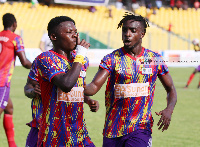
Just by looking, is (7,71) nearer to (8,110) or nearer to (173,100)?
(8,110)

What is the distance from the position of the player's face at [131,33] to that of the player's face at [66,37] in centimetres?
90

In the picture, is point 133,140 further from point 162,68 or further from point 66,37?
point 66,37

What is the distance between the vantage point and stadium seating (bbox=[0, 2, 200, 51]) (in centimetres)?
3288

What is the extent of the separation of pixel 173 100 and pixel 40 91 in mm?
1565

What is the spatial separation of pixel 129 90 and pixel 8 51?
2959mm

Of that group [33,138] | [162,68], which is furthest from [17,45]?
[162,68]

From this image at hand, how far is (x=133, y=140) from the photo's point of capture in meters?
4.76

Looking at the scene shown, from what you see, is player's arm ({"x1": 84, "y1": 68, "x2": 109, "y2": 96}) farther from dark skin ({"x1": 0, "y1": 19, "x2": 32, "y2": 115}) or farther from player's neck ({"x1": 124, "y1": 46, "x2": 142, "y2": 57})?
dark skin ({"x1": 0, "y1": 19, "x2": 32, "y2": 115})

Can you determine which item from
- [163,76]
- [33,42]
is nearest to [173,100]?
[163,76]

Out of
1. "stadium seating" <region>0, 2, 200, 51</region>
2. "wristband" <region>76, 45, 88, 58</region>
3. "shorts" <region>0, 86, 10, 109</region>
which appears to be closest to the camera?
"wristband" <region>76, 45, 88, 58</region>

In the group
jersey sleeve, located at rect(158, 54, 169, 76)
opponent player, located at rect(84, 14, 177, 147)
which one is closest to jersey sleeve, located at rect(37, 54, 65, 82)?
opponent player, located at rect(84, 14, 177, 147)

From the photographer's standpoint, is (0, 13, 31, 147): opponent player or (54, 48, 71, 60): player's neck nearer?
(54, 48, 71, 60): player's neck

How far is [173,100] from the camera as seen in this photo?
199 inches

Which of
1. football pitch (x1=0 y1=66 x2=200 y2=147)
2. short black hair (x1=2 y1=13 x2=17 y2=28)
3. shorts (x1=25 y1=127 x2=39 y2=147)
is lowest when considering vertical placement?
football pitch (x1=0 y1=66 x2=200 y2=147)
